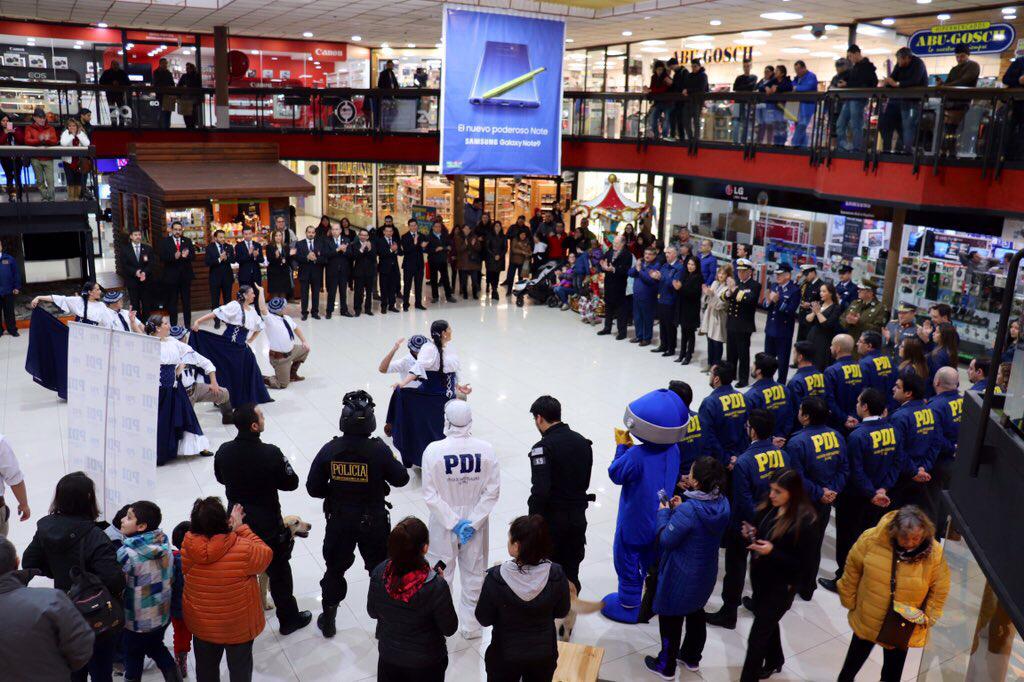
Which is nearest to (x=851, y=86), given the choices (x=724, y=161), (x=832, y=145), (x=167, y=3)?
(x=832, y=145)

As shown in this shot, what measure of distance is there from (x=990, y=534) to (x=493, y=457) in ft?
9.11

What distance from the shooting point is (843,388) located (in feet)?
25.1

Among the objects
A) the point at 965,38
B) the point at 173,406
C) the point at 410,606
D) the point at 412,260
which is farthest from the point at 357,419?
the point at 965,38

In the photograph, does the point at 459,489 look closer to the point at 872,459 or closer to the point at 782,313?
the point at 872,459

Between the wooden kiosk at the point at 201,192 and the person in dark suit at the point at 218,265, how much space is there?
41 centimetres

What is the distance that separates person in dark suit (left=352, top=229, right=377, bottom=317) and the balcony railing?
4410 mm

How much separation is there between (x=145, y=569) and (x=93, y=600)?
12.2 inches

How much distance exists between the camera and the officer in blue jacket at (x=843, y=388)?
7.53 meters

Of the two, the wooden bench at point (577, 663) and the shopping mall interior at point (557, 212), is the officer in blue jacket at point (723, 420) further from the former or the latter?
the wooden bench at point (577, 663)

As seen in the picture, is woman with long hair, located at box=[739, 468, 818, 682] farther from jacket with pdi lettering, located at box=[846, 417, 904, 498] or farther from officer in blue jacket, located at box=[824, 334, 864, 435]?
officer in blue jacket, located at box=[824, 334, 864, 435]

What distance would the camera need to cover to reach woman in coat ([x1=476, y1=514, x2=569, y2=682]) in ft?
13.3

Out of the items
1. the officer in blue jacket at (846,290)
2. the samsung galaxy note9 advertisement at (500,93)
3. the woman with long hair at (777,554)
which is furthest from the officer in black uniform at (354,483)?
the samsung galaxy note9 advertisement at (500,93)

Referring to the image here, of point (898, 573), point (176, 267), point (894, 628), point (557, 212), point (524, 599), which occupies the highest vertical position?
point (557, 212)

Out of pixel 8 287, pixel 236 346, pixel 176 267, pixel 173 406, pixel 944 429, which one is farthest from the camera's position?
pixel 176 267
